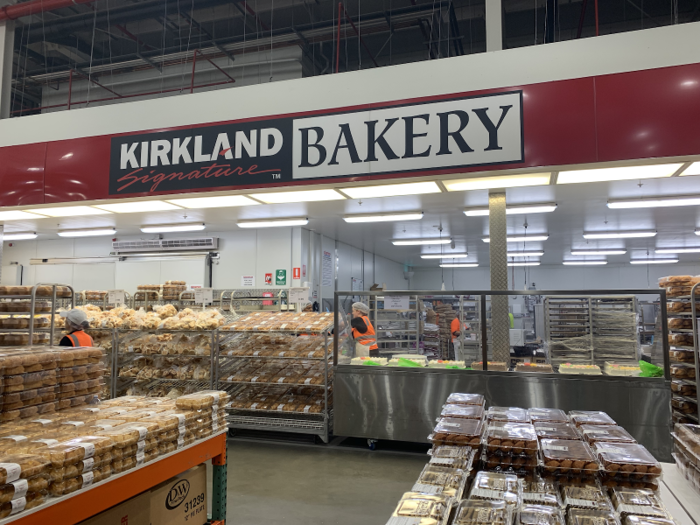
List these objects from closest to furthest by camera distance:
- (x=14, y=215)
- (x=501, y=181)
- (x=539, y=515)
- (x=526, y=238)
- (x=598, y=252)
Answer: (x=539, y=515) → (x=501, y=181) → (x=14, y=215) → (x=526, y=238) → (x=598, y=252)

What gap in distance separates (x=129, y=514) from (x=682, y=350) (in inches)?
289

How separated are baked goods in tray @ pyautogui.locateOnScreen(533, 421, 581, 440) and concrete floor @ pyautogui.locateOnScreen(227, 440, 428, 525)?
2152mm

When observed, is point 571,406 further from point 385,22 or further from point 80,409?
point 385,22

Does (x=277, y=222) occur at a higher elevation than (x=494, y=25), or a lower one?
lower

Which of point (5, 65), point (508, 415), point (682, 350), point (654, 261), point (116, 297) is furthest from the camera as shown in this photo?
point (654, 261)

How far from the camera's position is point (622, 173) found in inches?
170

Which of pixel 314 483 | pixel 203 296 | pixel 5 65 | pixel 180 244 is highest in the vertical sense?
pixel 5 65

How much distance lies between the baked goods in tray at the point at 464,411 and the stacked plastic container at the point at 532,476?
17mm

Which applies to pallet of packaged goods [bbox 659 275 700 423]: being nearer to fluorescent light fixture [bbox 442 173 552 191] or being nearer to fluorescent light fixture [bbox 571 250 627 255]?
fluorescent light fixture [bbox 442 173 552 191]

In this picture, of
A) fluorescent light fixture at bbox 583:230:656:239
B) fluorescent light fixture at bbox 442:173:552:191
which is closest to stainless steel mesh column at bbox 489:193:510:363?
fluorescent light fixture at bbox 442:173:552:191

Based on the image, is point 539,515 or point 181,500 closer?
point 539,515

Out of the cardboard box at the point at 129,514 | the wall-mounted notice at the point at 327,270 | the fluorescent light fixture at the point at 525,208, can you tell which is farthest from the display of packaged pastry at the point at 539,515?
the wall-mounted notice at the point at 327,270

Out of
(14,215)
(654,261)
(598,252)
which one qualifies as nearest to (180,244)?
(14,215)

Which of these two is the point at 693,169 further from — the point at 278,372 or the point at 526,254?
the point at 526,254
